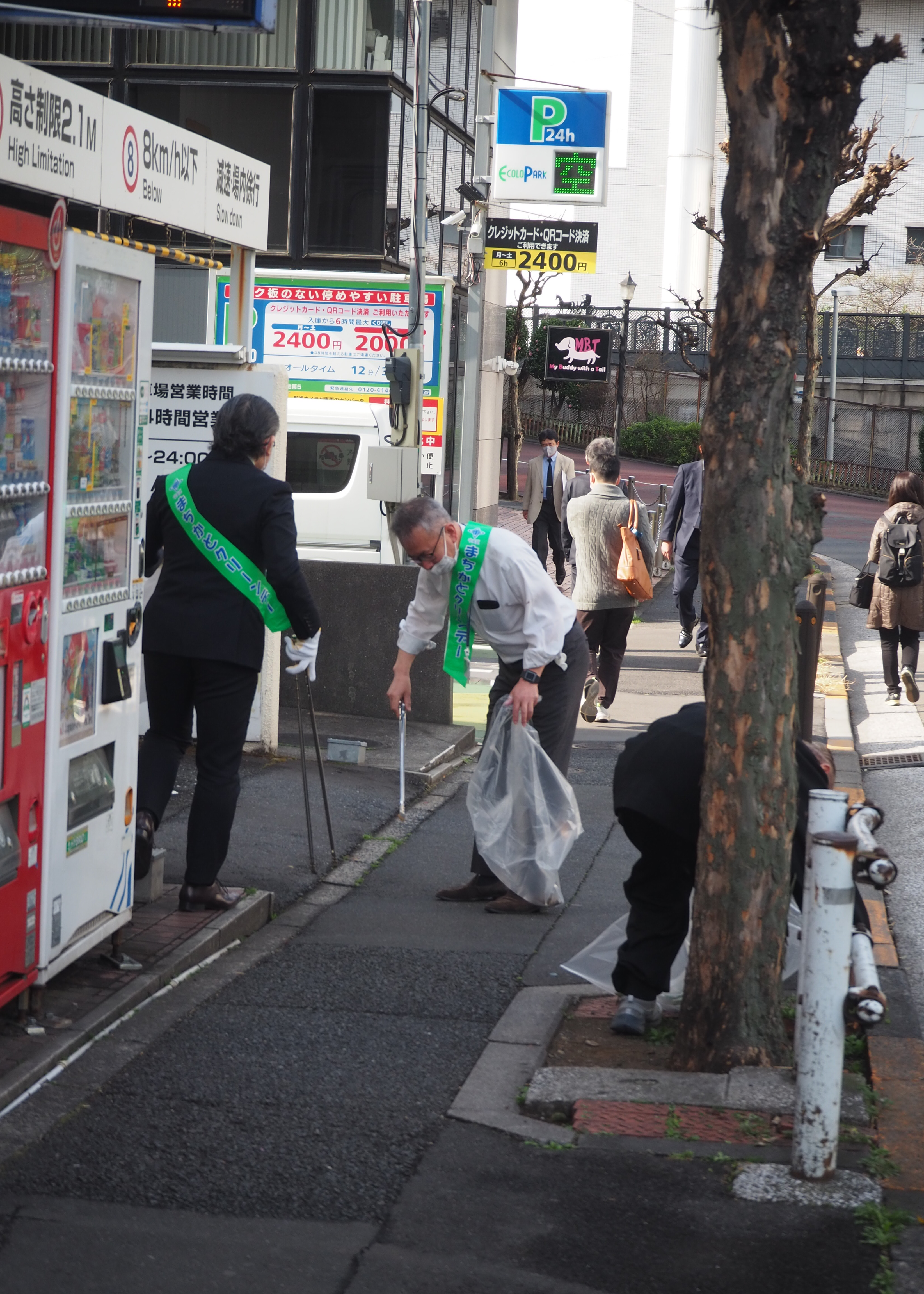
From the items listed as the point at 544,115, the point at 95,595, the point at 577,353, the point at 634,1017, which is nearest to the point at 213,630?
the point at 95,595

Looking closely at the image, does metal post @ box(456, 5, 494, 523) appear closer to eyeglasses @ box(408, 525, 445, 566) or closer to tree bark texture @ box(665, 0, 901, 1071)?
eyeglasses @ box(408, 525, 445, 566)

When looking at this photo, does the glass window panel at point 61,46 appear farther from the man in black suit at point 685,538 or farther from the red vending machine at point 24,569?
the red vending machine at point 24,569

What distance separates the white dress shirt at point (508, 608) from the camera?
5898 millimetres

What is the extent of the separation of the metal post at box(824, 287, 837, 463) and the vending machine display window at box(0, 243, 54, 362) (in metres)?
42.1

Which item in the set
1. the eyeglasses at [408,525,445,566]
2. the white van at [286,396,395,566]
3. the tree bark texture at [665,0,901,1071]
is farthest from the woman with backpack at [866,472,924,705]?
the tree bark texture at [665,0,901,1071]

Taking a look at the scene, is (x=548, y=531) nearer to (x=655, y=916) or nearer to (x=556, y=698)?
(x=556, y=698)

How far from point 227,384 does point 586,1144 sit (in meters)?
5.51

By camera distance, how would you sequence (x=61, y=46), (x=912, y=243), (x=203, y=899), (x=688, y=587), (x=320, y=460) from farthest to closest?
(x=912, y=243) < (x=61, y=46) < (x=320, y=460) < (x=688, y=587) < (x=203, y=899)

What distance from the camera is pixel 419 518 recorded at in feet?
18.6

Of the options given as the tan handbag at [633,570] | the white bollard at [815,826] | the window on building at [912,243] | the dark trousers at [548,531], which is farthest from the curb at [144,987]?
the window on building at [912,243]

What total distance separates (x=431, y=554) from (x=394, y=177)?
40.2ft

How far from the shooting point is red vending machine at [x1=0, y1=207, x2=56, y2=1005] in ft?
13.1

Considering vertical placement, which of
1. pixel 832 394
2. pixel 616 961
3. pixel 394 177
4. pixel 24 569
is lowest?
pixel 616 961

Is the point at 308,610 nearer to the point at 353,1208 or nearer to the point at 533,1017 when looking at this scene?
the point at 533,1017
